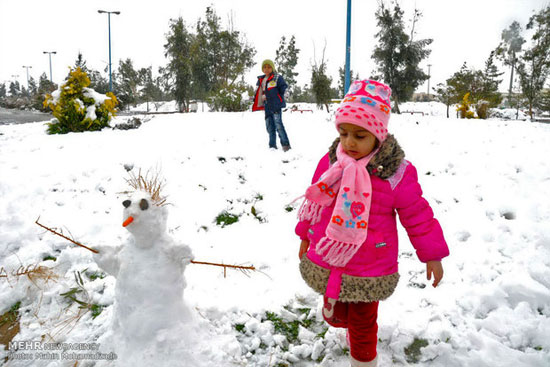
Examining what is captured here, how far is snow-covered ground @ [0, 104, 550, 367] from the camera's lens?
1995 mm

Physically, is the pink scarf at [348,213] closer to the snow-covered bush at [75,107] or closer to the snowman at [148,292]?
the snowman at [148,292]

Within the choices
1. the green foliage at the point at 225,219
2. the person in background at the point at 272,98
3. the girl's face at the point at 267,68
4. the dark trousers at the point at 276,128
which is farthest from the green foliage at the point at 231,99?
the green foliage at the point at 225,219

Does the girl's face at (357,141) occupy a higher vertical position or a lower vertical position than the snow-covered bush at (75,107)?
lower

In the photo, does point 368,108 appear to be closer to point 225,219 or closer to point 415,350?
point 415,350

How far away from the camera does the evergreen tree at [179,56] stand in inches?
862

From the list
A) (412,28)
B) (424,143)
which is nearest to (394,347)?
(424,143)

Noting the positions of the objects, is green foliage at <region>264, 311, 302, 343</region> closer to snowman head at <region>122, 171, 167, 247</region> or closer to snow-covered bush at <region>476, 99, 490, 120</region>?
snowman head at <region>122, 171, 167, 247</region>

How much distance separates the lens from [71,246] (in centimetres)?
299

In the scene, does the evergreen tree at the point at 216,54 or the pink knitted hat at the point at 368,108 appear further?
the evergreen tree at the point at 216,54

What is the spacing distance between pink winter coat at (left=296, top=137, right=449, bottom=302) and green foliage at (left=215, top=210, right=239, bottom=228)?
2234 mm

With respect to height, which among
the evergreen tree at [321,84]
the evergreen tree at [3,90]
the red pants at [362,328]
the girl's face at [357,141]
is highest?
the evergreen tree at [3,90]

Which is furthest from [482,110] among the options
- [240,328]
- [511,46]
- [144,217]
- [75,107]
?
[511,46]

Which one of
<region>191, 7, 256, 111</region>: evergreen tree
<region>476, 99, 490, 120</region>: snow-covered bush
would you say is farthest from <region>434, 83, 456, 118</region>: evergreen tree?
<region>191, 7, 256, 111</region>: evergreen tree

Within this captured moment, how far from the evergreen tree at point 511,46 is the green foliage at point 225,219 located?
76.2ft
